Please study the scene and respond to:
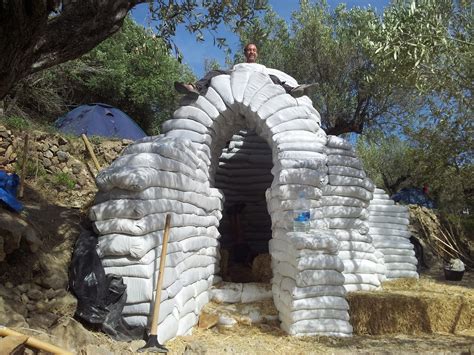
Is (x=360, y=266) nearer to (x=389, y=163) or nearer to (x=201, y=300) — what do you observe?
(x=201, y=300)

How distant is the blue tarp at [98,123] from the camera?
428 inches

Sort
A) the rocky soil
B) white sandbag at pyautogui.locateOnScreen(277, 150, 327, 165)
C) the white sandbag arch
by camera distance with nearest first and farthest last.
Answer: the rocky soil, the white sandbag arch, white sandbag at pyautogui.locateOnScreen(277, 150, 327, 165)

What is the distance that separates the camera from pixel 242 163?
929cm

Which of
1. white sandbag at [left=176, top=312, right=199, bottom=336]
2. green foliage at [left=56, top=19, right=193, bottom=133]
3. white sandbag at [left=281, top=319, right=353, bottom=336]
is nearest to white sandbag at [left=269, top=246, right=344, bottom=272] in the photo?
white sandbag at [left=281, top=319, right=353, bottom=336]

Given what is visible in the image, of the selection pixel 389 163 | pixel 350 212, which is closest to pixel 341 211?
pixel 350 212

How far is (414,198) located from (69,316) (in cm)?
1182

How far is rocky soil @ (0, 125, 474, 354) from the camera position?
3.65m

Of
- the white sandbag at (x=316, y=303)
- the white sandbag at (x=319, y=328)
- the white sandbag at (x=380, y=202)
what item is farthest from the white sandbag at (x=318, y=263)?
the white sandbag at (x=380, y=202)

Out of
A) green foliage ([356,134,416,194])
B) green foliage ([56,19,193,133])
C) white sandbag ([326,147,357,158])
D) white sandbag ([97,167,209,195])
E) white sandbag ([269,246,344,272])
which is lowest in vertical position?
white sandbag ([269,246,344,272])

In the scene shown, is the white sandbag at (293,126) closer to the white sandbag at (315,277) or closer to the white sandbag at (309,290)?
the white sandbag at (315,277)

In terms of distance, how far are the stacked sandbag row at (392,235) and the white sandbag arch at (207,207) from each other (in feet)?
4.36

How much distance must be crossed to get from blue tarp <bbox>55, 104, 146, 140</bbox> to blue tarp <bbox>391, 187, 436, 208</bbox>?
7846mm

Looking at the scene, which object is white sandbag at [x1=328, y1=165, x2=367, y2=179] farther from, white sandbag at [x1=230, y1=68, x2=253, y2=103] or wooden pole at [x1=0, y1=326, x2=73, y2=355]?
wooden pole at [x1=0, y1=326, x2=73, y2=355]

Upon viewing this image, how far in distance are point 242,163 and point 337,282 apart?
4395 millimetres
